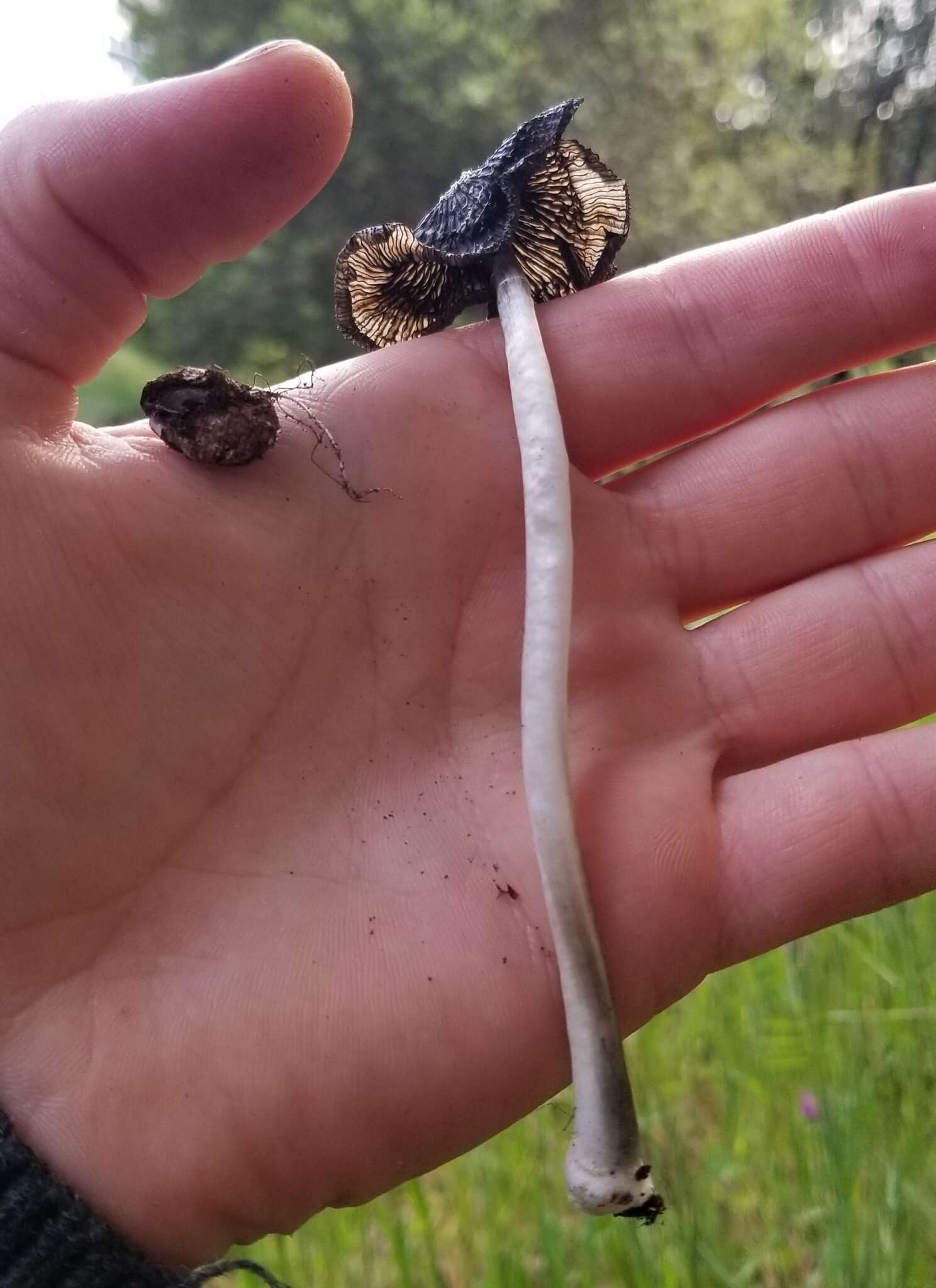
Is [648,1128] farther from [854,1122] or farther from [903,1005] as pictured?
[903,1005]

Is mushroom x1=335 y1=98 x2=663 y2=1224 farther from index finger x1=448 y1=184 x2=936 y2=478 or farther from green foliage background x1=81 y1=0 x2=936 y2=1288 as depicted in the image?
green foliage background x1=81 y1=0 x2=936 y2=1288

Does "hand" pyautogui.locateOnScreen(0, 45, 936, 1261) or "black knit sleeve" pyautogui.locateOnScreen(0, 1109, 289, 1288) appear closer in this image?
"black knit sleeve" pyautogui.locateOnScreen(0, 1109, 289, 1288)

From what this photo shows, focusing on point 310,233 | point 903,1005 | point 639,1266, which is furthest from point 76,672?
point 310,233

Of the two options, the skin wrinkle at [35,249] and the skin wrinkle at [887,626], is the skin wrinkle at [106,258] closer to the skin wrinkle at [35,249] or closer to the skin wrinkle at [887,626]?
the skin wrinkle at [35,249]

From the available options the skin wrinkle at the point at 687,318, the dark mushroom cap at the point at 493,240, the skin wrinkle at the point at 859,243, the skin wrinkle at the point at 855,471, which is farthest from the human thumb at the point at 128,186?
the skin wrinkle at the point at 855,471

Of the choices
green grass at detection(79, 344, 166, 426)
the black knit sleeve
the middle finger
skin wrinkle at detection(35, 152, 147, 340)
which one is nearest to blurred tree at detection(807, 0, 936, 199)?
green grass at detection(79, 344, 166, 426)

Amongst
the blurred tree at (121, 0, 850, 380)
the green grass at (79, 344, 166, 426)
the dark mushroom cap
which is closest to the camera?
the dark mushroom cap
